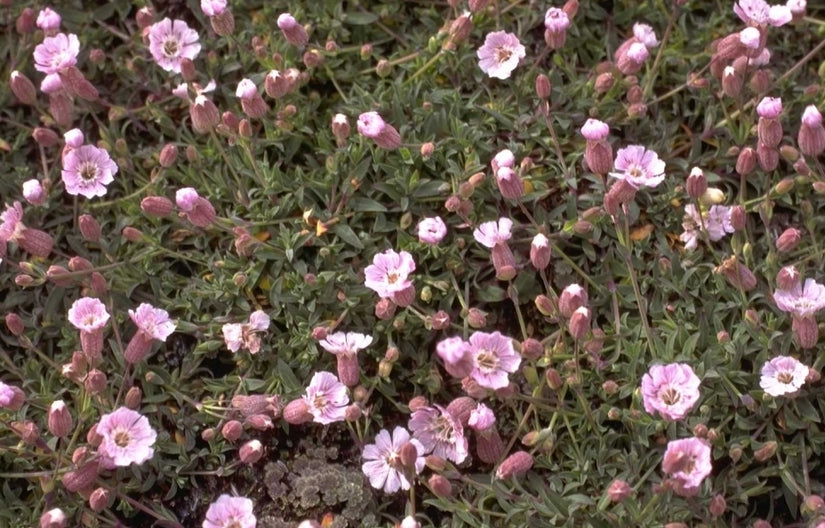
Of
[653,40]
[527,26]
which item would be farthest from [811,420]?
[527,26]

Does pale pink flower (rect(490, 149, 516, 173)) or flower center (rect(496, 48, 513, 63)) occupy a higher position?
flower center (rect(496, 48, 513, 63))

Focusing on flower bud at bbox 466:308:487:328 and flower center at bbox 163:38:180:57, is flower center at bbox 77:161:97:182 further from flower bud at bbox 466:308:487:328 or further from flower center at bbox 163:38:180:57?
flower bud at bbox 466:308:487:328

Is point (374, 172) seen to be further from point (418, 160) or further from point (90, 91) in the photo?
point (90, 91)

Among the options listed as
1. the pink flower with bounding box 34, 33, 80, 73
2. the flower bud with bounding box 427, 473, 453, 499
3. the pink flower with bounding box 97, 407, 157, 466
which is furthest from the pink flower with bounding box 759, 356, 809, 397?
the pink flower with bounding box 34, 33, 80, 73

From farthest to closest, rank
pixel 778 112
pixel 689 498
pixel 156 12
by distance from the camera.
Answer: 1. pixel 156 12
2. pixel 778 112
3. pixel 689 498

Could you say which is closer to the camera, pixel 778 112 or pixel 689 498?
pixel 689 498

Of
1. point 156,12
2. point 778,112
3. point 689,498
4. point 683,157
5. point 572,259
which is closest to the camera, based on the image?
point 689,498

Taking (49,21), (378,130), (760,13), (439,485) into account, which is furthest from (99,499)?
(760,13)
